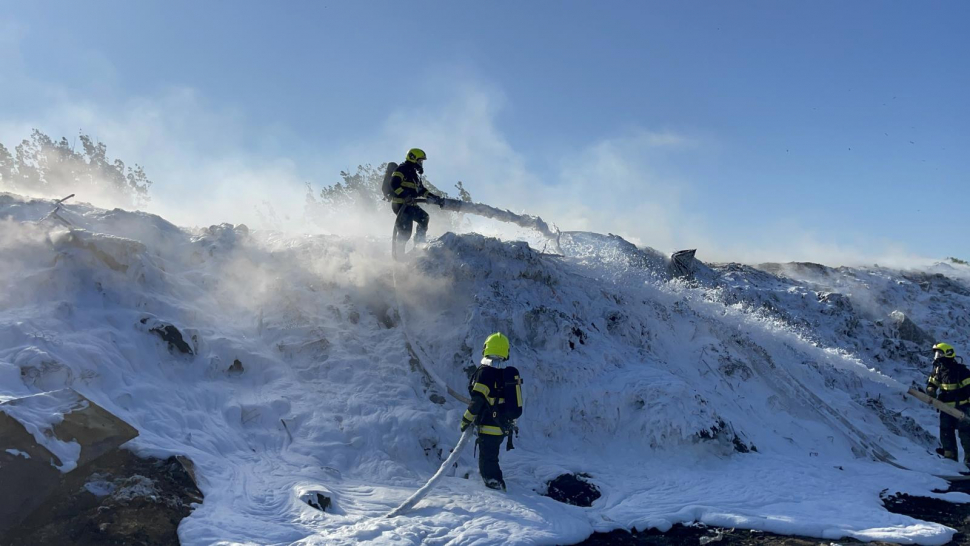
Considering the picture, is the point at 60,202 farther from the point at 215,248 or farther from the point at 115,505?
the point at 115,505

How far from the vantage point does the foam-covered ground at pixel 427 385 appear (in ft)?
25.4

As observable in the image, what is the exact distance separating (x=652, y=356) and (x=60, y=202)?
12.6 m

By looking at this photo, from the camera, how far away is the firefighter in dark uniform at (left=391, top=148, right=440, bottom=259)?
13.5 m

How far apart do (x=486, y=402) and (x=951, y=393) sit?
10.1 m

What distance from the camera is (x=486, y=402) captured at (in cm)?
848

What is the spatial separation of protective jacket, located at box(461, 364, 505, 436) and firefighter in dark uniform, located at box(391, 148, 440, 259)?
5.54 metres

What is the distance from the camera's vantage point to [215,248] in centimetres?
1298

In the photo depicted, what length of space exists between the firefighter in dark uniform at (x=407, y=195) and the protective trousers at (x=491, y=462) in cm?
590

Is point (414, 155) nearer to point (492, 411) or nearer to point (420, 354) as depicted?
point (420, 354)

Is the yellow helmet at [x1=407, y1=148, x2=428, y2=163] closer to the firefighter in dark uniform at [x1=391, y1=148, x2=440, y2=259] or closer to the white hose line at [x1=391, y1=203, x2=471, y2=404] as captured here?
the firefighter in dark uniform at [x1=391, y1=148, x2=440, y2=259]

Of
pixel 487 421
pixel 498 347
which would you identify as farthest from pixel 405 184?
pixel 487 421

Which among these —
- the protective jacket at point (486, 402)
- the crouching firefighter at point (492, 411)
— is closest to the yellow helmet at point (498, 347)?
the crouching firefighter at point (492, 411)

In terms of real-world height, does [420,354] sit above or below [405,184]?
below

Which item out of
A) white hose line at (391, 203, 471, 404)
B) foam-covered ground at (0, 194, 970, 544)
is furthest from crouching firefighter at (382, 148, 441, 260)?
white hose line at (391, 203, 471, 404)
